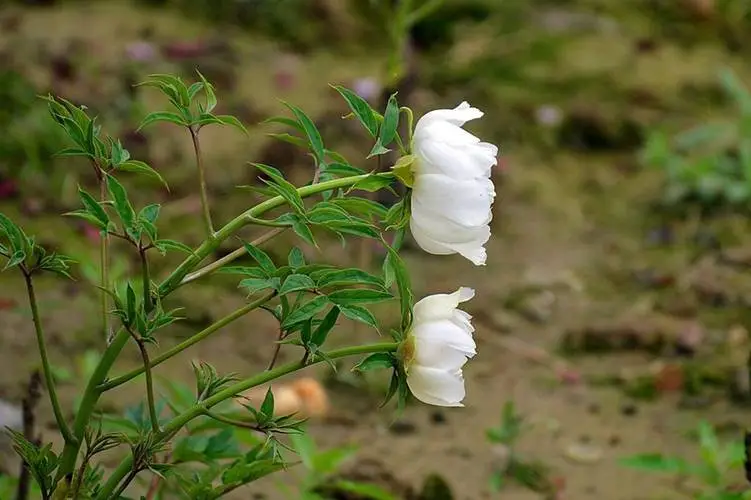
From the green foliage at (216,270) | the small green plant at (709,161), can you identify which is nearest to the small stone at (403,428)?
the green foliage at (216,270)

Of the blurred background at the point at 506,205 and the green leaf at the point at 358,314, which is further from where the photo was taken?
the blurred background at the point at 506,205

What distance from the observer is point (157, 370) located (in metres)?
2.45

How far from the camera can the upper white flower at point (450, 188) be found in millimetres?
1143

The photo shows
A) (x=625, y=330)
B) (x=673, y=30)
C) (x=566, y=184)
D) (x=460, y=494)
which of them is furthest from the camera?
(x=673, y=30)

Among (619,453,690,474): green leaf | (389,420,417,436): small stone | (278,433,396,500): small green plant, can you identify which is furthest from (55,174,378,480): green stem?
(389,420,417,436): small stone

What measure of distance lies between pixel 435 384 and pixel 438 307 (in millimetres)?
81

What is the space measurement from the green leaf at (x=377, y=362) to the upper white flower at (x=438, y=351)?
0.02m

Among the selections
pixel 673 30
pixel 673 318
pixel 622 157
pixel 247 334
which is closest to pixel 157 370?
pixel 247 334

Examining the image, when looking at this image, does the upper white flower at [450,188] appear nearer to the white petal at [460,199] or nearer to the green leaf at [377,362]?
the white petal at [460,199]

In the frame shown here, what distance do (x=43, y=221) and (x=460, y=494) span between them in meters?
1.43

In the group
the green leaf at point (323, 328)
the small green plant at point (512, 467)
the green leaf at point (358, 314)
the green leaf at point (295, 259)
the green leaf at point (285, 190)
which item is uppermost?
the green leaf at point (285, 190)

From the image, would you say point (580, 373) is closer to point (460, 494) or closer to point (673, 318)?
point (673, 318)

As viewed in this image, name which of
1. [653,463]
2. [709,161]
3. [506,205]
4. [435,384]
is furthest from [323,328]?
[709,161]

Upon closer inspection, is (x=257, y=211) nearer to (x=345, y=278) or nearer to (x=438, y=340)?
(x=345, y=278)
